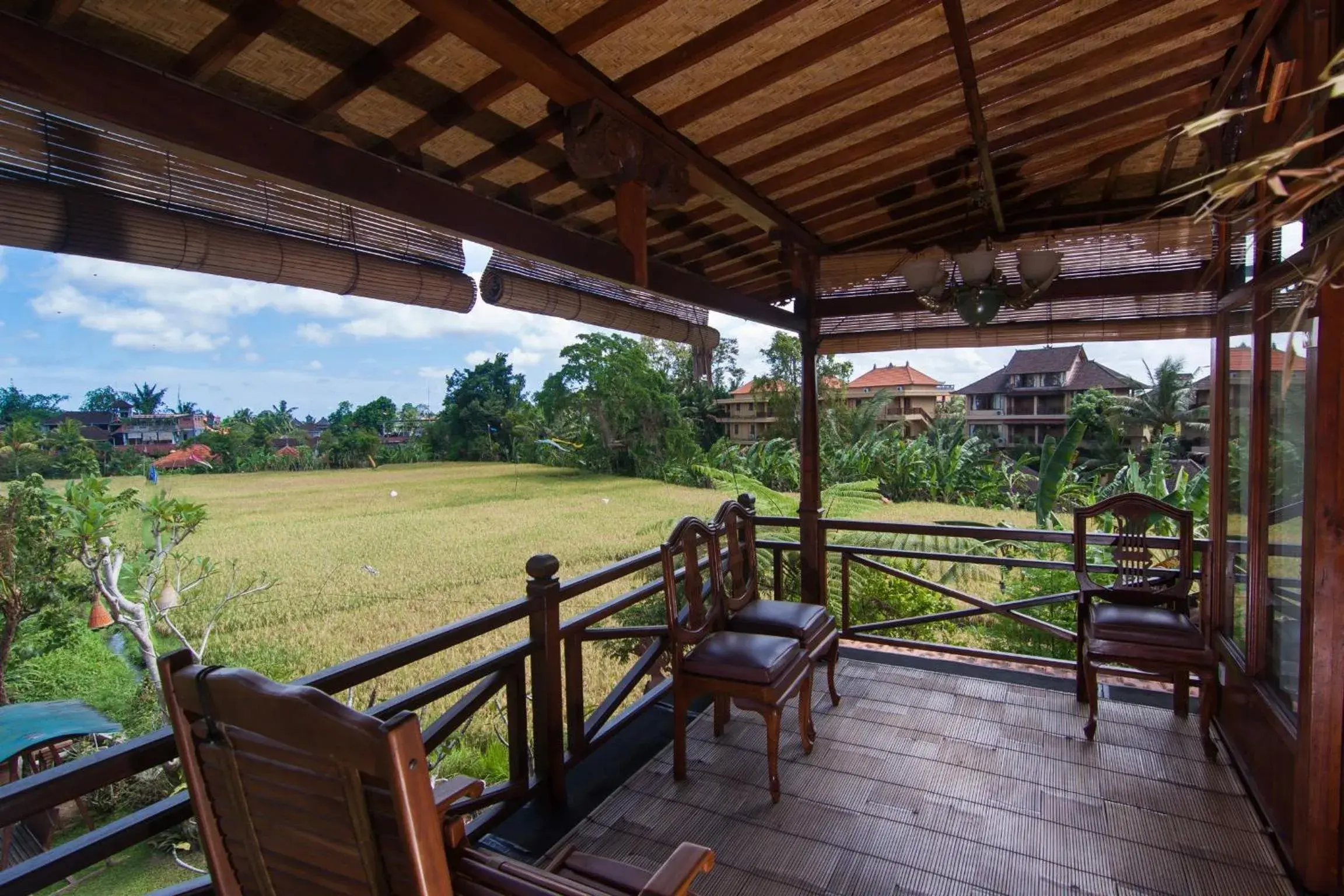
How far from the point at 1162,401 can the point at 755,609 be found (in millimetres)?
17370

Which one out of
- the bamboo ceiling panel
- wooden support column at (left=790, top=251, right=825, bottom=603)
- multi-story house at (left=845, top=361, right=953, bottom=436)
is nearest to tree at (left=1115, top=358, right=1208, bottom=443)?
multi-story house at (left=845, top=361, right=953, bottom=436)

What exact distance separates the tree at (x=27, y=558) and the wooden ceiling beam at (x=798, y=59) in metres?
8.60

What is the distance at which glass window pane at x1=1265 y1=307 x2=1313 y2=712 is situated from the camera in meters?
1.82

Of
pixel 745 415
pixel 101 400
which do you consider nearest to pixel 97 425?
pixel 101 400

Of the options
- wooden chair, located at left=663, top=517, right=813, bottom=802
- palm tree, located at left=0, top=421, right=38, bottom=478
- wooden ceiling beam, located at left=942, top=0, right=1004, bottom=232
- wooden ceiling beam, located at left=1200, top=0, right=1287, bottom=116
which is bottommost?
wooden chair, located at left=663, top=517, right=813, bottom=802

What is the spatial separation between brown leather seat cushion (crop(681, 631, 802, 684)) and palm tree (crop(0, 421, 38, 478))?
28.4 ft

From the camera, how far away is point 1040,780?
234 centimetres

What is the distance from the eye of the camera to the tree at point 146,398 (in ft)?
34.8

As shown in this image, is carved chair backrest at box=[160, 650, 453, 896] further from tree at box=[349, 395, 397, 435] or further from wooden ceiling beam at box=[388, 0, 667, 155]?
tree at box=[349, 395, 397, 435]

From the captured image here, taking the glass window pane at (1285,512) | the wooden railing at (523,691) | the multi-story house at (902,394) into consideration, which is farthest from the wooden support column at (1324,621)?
the multi-story house at (902,394)

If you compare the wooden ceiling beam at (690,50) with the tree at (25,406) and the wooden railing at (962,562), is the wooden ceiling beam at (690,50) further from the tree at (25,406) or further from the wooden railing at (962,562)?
the tree at (25,406)

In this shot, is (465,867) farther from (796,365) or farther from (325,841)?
(796,365)

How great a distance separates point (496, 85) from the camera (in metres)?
1.60

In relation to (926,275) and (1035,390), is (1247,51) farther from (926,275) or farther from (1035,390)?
(1035,390)
